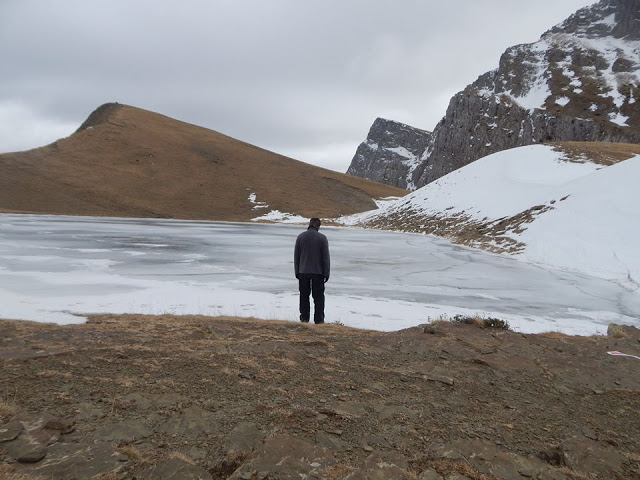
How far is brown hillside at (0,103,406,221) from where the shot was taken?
161 ft

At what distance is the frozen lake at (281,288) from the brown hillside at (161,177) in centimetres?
3524

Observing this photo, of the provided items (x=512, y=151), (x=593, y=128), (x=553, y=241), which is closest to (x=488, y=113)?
(x=593, y=128)

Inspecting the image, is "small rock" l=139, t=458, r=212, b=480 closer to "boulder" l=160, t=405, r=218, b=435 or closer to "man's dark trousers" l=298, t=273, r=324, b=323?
"boulder" l=160, t=405, r=218, b=435

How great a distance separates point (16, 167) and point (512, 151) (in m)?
54.6

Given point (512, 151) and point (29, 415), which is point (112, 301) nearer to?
point (29, 415)

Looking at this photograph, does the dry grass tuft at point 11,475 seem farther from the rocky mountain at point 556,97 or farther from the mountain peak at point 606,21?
the mountain peak at point 606,21

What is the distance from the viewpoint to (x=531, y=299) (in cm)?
1055

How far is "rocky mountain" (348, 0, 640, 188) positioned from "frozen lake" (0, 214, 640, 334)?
7932cm

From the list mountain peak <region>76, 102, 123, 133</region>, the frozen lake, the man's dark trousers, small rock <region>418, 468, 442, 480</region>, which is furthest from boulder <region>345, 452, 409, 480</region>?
mountain peak <region>76, 102, 123, 133</region>

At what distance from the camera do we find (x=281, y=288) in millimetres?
10750

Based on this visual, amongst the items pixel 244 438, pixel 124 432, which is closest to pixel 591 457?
pixel 244 438

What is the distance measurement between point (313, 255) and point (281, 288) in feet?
10.4

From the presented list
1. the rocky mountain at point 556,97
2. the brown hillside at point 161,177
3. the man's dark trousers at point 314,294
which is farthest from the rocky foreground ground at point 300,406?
the rocky mountain at point 556,97

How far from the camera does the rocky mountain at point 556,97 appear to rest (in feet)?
269
